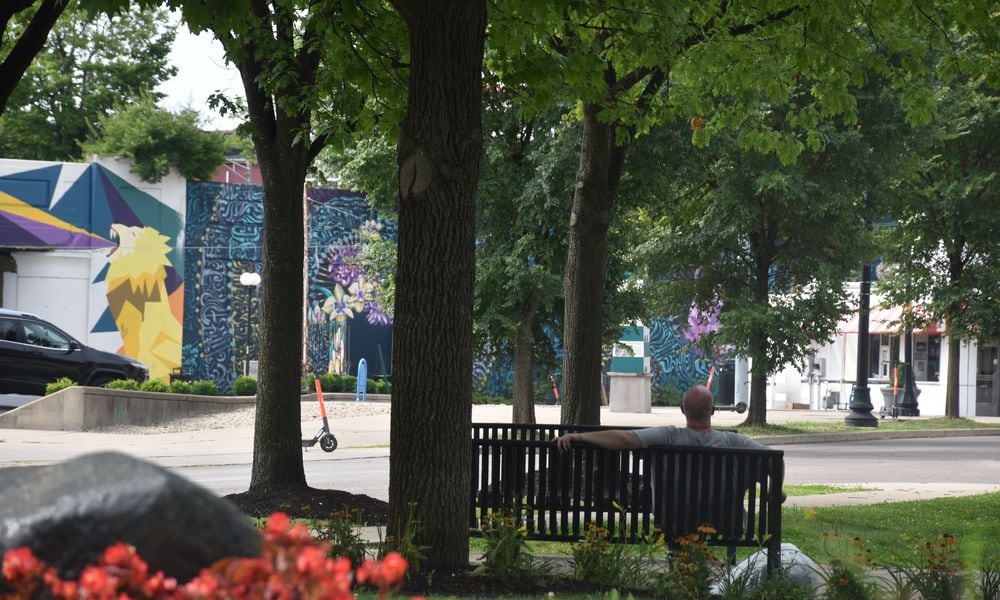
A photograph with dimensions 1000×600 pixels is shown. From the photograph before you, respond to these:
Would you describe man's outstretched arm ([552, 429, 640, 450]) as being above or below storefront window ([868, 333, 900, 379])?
below

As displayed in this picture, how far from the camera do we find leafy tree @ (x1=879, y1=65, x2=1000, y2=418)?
107 ft

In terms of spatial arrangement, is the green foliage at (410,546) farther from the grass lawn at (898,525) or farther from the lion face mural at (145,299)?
the lion face mural at (145,299)

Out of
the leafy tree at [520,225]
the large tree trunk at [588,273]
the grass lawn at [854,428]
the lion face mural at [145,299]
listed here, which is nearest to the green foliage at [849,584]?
the large tree trunk at [588,273]

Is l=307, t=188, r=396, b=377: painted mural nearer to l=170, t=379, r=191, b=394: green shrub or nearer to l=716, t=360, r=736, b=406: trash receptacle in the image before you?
l=170, t=379, r=191, b=394: green shrub

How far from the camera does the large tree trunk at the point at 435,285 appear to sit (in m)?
7.41

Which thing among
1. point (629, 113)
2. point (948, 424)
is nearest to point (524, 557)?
point (629, 113)

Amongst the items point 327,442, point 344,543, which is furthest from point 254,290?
point 344,543

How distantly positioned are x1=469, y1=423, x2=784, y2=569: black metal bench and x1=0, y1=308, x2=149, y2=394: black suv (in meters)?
21.0

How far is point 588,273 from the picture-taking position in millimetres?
11922

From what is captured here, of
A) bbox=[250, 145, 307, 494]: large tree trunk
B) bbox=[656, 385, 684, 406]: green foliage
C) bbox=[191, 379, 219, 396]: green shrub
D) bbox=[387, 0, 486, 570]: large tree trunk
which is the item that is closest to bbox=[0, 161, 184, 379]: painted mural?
bbox=[191, 379, 219, 396]: green shrub

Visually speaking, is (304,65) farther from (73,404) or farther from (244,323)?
(244,323)

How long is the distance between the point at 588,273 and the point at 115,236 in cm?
2874

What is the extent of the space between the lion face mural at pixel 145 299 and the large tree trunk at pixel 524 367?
15915 millimetres

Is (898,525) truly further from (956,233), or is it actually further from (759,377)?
(956,233)
